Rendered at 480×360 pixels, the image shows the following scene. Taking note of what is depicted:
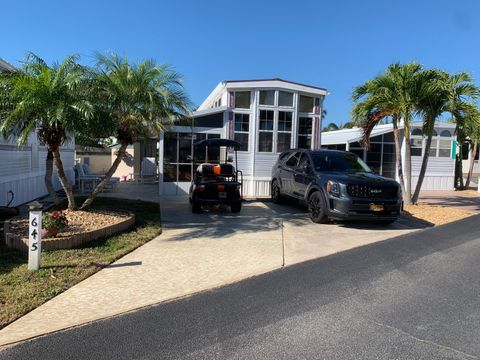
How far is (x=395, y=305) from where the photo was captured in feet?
15.9

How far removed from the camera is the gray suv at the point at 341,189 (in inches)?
375

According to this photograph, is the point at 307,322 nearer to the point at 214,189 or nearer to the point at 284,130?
the point at 214,189

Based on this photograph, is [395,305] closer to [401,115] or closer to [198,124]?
[401,115]

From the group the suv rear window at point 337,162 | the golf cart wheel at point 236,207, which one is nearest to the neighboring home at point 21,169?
the golf cart wheel at point 236,207

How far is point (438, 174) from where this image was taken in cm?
2105

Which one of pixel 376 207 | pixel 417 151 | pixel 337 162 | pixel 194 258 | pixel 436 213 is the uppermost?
pixel 417 151

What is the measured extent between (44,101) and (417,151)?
1786cm

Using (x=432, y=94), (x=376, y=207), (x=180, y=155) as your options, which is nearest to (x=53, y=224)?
(x=376, y=207)

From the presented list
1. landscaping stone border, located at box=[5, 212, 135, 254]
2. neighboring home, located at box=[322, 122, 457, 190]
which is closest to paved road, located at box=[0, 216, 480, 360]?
landscaping stone border, located at box=[5, 212, 135, 254]

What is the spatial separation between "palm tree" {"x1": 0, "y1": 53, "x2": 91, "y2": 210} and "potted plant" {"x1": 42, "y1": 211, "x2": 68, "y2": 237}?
1449 mm

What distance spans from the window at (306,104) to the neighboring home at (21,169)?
29.9ft

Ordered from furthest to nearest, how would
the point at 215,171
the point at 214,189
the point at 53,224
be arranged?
the point at 215,171 < the point at 214,189 < the point at 53,224

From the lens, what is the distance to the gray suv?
9.53 meters

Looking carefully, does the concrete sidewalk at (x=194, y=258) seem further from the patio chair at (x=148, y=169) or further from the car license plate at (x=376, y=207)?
the patio chair at (x=148, y=169)
